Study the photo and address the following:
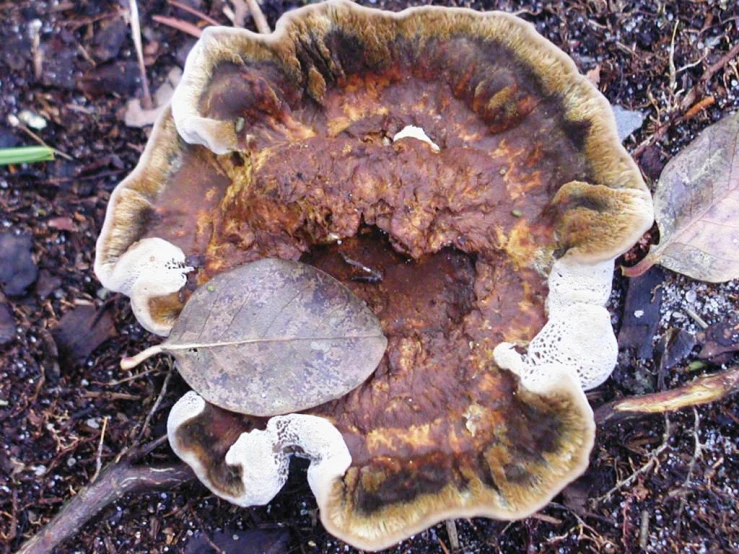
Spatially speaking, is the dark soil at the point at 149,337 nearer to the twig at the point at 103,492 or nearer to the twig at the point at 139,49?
the twig at the point at 139,49

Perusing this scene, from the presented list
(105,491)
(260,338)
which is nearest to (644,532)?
(260,338)

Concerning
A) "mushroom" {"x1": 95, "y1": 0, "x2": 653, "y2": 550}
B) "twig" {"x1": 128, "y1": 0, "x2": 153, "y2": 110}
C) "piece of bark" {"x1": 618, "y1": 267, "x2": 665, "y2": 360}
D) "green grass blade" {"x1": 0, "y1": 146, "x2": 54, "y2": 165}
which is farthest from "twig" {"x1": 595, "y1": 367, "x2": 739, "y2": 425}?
"green grass blade" {"x1": 0, "y1": 146, "x2": 54, "y2": 165}

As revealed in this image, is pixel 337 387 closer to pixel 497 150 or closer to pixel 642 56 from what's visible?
pixel 497 150

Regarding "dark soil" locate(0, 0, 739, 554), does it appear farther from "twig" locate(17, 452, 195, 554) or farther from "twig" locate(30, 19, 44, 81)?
"twig" locate(17, 452, 195, 554)

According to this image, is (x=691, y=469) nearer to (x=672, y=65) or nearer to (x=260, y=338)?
(x=672, y=65)

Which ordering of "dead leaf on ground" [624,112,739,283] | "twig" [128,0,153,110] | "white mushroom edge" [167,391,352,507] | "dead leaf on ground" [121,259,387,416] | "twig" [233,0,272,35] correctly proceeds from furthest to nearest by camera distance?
"twig" [128,0,153,110]
"twig" [233,0,272,35]
"dead leaf on ground" [624,112,739,283]
"dead leaf on ground" [121,259,387,416]
"white mushroom edge" [167,391,352,507]
